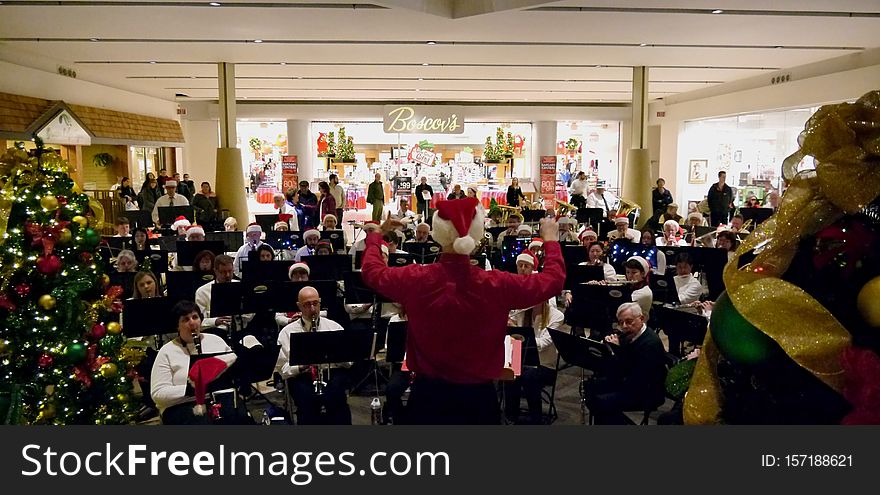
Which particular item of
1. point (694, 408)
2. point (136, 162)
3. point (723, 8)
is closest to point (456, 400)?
point (694, 408)

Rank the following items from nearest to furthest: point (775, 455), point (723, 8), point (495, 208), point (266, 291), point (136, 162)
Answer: point (775, 455) < point (266, 291) < point (723, 8) < point (495, 208) < point (136, 162)

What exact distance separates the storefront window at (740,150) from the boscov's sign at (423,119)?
23.9 feet

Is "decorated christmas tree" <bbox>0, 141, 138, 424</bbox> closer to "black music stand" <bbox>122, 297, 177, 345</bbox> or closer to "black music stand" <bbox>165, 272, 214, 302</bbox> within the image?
"black music stand" <bbox>122, 297, 177, 345</bbox>

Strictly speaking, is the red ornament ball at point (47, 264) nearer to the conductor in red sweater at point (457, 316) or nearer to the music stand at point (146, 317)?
the conductor in red sweater at point (457, 316)

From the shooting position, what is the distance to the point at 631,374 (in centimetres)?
530

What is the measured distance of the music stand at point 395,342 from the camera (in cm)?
557

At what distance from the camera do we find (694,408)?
73.9 inches

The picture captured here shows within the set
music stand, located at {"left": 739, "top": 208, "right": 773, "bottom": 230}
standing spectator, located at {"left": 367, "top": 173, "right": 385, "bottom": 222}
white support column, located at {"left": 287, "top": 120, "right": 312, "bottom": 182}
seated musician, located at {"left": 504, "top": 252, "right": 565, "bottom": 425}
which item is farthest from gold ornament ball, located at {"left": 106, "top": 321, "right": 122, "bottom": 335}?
white support column, located at {"left": 287, "top": 120, "right": 312, "bottom": 182}

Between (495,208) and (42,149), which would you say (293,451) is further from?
(495,208)

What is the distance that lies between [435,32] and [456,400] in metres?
7.93

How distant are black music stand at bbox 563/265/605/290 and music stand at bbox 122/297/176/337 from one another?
14.5 ft

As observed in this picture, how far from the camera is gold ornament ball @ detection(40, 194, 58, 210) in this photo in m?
3.79

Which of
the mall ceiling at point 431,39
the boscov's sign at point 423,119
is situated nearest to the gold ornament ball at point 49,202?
the mall ceiling at point 431,39

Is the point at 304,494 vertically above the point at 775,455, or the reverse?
the point at 775,455
